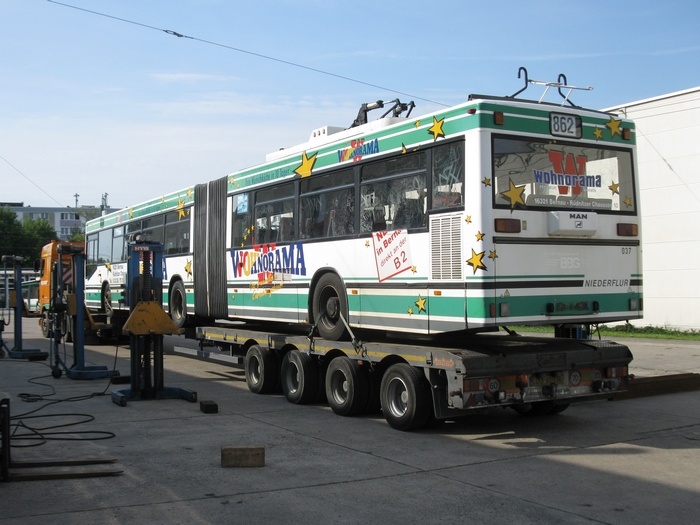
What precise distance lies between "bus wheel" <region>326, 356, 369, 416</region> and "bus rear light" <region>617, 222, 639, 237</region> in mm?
3786

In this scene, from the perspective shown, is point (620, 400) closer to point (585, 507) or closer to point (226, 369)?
point (585, 507)

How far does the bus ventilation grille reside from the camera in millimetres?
9201

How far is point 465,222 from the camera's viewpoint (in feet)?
29.9

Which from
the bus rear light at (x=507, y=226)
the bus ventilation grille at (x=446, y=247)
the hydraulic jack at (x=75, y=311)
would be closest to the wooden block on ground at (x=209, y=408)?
the bus ventilation grille at (x=446, y=247)

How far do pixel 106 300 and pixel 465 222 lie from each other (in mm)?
16011

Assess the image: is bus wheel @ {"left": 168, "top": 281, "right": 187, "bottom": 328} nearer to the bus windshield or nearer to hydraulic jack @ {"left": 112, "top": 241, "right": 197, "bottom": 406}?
hydraulic jack @ {"left": 112, "top": 241, "right": 197, "bottom": 406}

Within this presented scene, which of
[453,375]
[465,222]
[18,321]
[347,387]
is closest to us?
[453,375]

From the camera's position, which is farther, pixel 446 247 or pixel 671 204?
pixel 671 204

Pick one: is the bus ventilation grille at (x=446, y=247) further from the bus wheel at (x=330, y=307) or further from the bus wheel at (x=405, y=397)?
the bus wheel at (x=330, y=307)

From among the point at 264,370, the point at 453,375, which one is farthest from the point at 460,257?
the point at 264,370

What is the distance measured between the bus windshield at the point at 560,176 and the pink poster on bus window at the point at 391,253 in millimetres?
1488

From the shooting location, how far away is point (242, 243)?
14516 mm

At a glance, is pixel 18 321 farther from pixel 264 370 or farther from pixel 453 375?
pixel 453 375

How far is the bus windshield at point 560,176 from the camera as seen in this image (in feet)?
30.2
